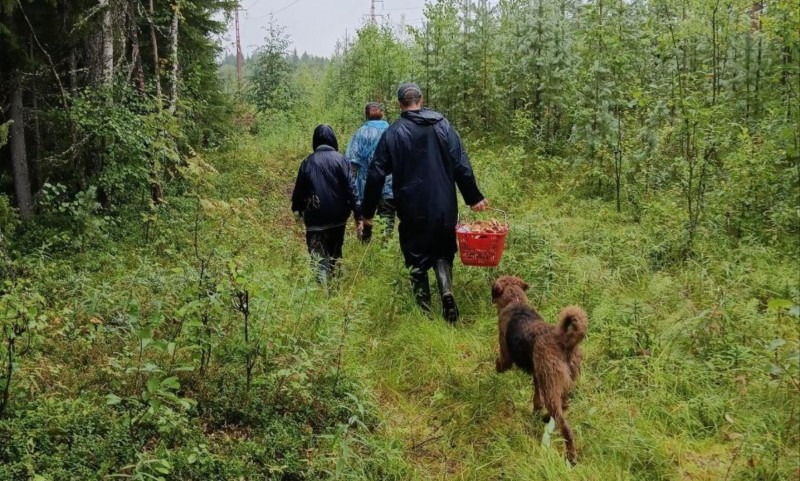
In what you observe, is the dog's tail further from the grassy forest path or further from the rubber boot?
the rubber boot

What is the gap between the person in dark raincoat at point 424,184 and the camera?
Answer: 5.33 metres

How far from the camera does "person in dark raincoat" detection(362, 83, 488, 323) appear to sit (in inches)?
210

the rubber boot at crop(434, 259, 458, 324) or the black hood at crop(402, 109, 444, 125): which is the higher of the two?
the black hood at crop(402, 109, 444, 125)

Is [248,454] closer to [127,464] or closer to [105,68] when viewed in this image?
[127,464]

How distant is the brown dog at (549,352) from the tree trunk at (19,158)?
6.67 metres

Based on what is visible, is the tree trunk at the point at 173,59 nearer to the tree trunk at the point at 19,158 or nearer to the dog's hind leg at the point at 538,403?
the tree trunk at the point at 19,158

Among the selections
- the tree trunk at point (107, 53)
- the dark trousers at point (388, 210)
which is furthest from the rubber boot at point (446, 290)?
the tree trunk at point (107, 53)

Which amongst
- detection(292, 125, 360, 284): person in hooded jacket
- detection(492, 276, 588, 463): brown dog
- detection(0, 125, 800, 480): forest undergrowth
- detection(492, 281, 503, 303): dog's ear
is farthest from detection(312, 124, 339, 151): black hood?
detection(492, 276, 588, 463): brown dog

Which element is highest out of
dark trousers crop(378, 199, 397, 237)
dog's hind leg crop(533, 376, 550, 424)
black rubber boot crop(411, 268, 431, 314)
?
dark trousers crop(378, 199, 397, 237)

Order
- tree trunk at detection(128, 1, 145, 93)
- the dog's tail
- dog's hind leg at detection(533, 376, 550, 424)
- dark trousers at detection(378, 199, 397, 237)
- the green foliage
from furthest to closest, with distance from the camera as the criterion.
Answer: the green foliage
tree trunk at detection(128, 1, 145, 93)
dark trousers at detection(378, 199, 397, 237)
dog's hind leg at detection(533, 376, 550, 424)
the dog's tail

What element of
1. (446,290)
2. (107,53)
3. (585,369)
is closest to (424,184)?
(446,290)

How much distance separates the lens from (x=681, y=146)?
8695 millimetres

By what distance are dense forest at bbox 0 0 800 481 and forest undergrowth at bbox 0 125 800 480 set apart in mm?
21

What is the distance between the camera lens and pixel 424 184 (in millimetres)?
5324
